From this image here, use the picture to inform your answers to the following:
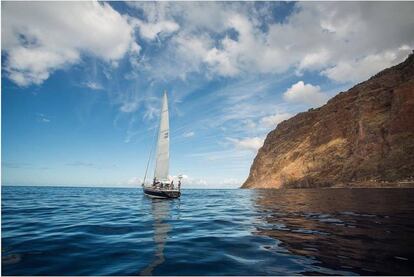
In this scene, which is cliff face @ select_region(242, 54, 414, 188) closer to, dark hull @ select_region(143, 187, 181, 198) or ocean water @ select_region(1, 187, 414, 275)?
dark hull @ select_region(143, 187, 181, 198)

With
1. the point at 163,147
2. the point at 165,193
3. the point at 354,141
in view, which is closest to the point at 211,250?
the point at 165,193

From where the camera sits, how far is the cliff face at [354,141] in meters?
81.6

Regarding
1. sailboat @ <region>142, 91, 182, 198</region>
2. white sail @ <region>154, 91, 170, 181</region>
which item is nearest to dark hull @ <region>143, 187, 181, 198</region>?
sailboat @ <region>142, 91, 182, 198</region>

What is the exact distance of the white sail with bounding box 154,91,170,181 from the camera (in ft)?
141

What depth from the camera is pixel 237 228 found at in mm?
14242

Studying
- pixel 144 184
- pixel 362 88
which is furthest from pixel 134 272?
pixel 362 88

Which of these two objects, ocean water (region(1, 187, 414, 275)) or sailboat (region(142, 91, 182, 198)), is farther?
sailboat (region(142, 91, 182, 198))

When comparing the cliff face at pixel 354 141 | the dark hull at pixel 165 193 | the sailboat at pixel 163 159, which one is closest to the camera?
the dark hull at pixel 165 193

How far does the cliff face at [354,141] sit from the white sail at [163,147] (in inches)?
2364

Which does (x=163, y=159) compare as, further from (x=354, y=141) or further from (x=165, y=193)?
(x=354, y=141)

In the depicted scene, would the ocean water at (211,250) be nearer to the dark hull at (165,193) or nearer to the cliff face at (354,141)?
the dark hull at (165,193)

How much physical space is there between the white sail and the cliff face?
60053 mm

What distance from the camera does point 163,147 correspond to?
43250 mm

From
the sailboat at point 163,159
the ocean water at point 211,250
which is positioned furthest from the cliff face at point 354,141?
the ocean water at point 211,250
